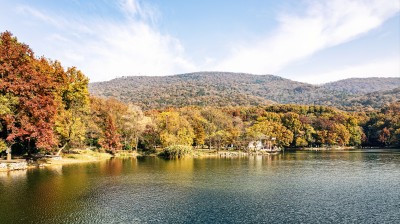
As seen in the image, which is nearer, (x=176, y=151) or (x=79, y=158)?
(x=79, y=158)

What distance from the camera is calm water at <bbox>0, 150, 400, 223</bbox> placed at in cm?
2344

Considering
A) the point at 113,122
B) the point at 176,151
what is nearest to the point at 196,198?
the point at 176,151

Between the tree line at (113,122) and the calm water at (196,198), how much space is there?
10.1 meters

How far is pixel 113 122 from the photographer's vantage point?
75.7 m

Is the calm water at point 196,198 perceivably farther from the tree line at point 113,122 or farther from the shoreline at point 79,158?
the tree line at point 113,122

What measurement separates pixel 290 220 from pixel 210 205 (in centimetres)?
701

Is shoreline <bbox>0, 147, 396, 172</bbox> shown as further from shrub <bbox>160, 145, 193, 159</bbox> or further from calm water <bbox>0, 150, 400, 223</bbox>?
calm water <bbox>0, 150, 400, 223</bbox>

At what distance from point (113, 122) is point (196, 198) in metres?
50.8

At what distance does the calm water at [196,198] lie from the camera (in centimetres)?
2344

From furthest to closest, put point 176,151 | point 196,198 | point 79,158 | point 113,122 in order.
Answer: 1. point 176,151
2. point 113,122
3. point 79,158
4. point 196,198

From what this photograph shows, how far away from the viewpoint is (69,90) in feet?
204

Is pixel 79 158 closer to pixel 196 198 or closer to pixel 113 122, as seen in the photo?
pixel 113 122

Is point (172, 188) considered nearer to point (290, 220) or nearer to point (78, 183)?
point (78, 183)

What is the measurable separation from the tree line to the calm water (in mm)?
10056
